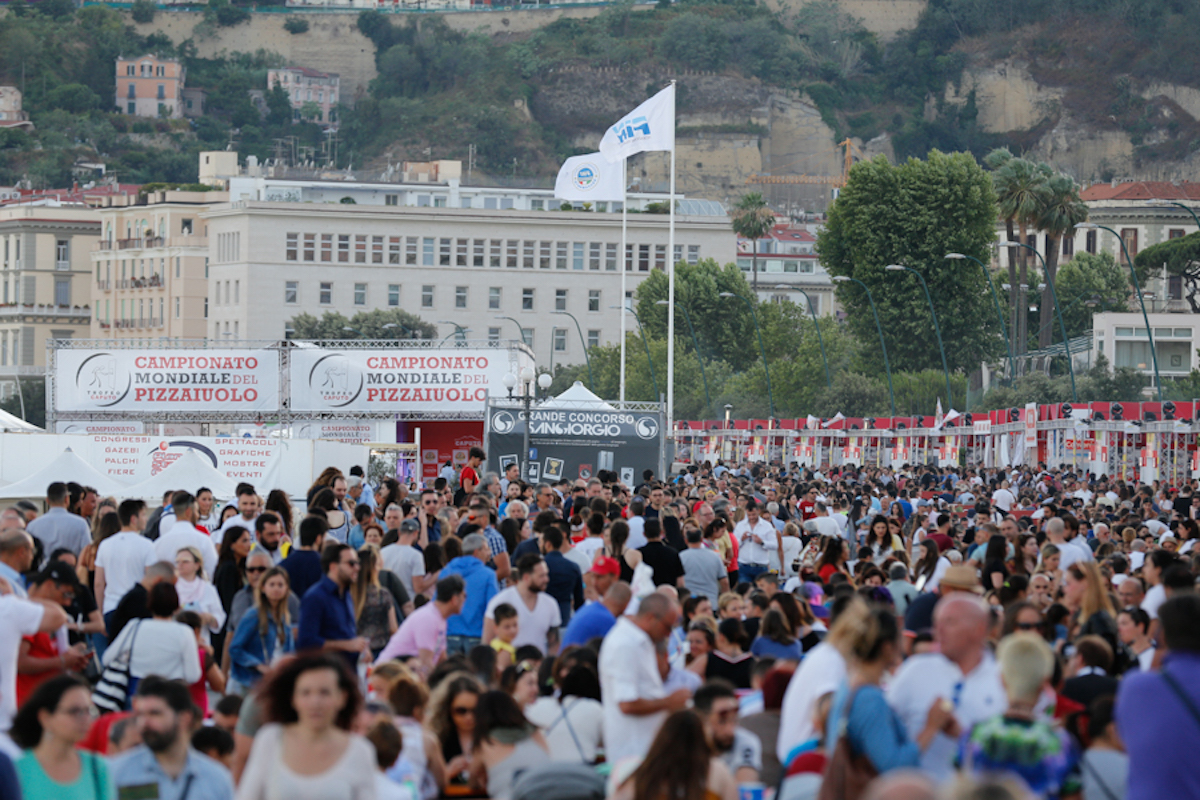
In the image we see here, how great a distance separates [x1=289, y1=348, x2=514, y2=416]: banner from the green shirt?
29991mm

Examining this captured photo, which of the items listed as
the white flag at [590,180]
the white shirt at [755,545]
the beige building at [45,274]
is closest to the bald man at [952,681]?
the white shirt at [755,545]

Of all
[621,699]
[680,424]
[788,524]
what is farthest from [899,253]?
[621,699]

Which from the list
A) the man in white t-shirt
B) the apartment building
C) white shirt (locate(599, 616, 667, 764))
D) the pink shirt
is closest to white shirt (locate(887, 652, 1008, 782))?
white shirt (locate(599, 616, 667, 764))

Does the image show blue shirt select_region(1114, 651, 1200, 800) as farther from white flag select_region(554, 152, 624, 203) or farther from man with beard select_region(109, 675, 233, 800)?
white flag select_region(554, 152, 624, 203)

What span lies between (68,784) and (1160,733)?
3.65 m

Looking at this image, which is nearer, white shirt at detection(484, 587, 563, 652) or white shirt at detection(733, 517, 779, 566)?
white shirt at detection(484, 587, 563, 652)

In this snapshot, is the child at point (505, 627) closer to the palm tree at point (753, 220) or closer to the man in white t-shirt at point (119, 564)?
the man in white t-shirt at point (119, 564)

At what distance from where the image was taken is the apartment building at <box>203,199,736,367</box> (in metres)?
119

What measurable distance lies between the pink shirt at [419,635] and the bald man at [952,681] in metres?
3.60

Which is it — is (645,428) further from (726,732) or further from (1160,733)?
(1160,733)

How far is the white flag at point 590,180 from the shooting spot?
44344mm

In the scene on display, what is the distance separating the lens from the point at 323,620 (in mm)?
10188

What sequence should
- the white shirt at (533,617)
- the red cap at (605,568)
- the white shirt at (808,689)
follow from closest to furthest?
the white shirt at (808,689)
the red cap at (605,568)
the white shirt at (533,617)

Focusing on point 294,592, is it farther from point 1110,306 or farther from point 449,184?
point 449,184
